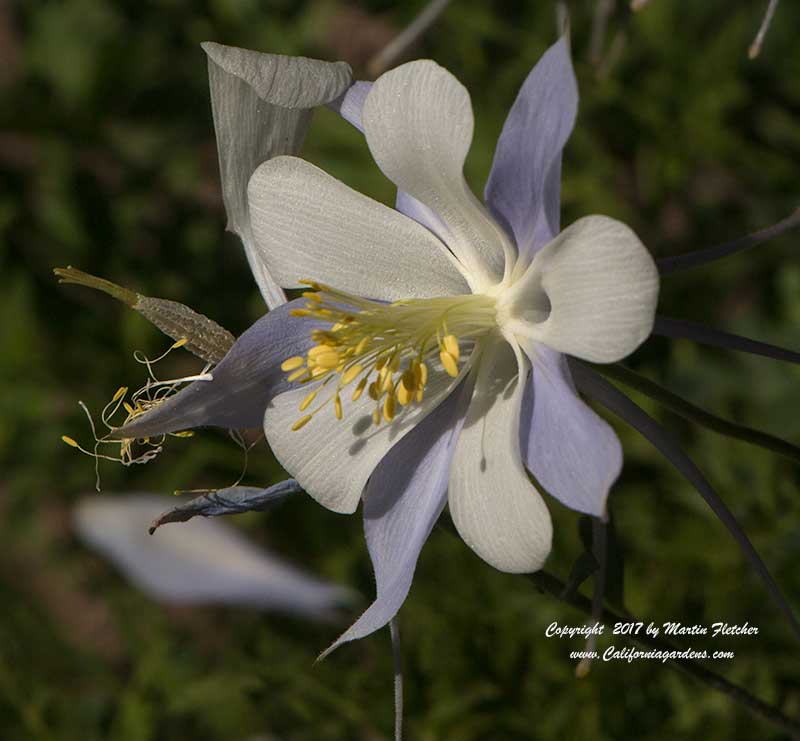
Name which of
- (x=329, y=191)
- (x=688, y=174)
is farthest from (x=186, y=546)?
(x=329, y=191)

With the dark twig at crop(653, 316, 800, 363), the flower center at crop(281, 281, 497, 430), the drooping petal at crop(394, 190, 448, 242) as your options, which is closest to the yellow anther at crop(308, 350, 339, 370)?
the flower center at crop(281, 281, 497, 430)

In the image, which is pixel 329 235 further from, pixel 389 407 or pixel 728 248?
pixel 728 248

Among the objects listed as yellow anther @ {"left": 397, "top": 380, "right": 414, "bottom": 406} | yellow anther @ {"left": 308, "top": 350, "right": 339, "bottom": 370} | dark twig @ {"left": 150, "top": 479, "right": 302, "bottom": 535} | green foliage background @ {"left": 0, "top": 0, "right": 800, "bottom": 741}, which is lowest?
green foliage background @ {"left": 0, "top": 0, "right": 800, "bottom": 741}

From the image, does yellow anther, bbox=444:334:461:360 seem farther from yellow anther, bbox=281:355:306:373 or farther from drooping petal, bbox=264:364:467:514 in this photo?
yellow anther, bbox=281:355:306:373

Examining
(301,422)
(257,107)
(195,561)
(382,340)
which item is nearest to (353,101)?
(257,107)

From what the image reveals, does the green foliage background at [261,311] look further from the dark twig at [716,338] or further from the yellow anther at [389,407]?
the dark twig at [716,338]

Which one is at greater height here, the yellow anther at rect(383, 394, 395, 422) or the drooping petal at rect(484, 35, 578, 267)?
the drooping petal at rect(484, 35, 578, 267)
